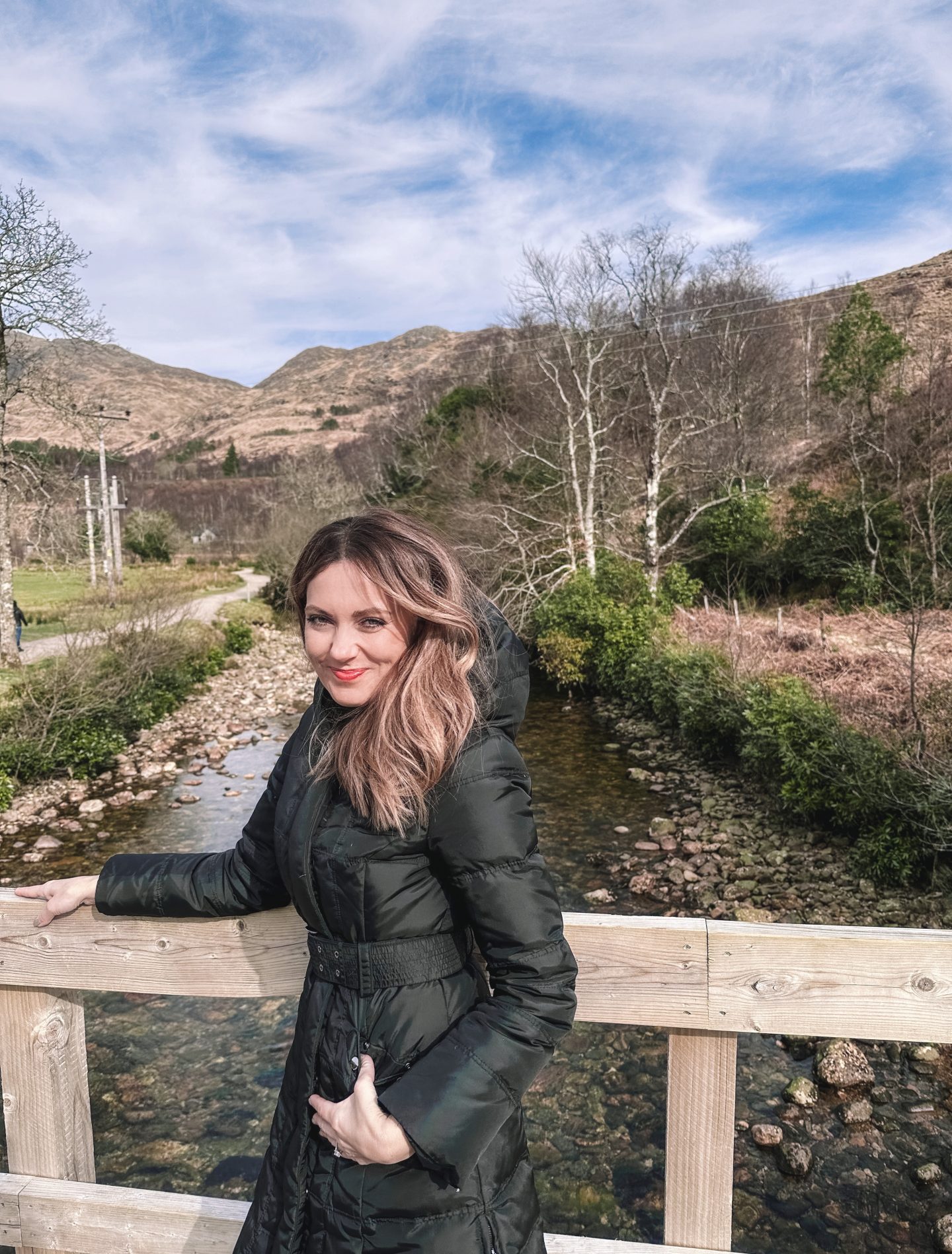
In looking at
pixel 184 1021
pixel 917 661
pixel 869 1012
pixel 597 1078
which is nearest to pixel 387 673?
pixel 869 1012

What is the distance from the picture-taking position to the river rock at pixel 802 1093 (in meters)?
5.51

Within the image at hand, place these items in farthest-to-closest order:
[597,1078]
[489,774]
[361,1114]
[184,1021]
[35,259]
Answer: [35,259], [184,1021], [597,1078], [489,774], [361,1114]

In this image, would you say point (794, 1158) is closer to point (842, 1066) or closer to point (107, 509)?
point (842, 1066)

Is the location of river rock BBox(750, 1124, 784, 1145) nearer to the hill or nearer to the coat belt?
the coat belt

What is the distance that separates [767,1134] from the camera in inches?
203

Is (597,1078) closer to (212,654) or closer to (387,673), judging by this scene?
(387,673)

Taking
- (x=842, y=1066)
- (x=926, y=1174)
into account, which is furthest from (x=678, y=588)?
(x=926, y=1174)

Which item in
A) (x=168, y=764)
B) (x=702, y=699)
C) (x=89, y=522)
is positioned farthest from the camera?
(x=89, y=522)

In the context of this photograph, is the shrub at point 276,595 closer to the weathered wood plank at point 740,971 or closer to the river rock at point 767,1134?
the river rock at point 767,1134

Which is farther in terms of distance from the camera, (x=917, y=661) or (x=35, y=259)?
(x=35, y=259)

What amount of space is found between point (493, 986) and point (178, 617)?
2148 centimetres

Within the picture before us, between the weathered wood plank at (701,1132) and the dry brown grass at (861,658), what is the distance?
27.2ft

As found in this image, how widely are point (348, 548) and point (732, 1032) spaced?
125 cm

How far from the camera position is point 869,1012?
64.2 inches
